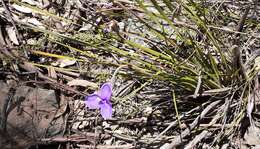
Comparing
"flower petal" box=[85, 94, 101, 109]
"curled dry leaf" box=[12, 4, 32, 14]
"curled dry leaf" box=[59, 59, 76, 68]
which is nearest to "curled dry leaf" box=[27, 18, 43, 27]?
"curled dry leaf" box=[12, 4, 32, 14]

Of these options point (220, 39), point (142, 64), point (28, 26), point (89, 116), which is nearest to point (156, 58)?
point (142, 64)

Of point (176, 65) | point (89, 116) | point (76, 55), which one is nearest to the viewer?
point (176, 65)

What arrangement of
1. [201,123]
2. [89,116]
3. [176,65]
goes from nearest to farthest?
[176,65]
[201,123]
[89,116]

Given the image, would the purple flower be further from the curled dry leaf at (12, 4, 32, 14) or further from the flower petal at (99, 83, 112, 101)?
the curled dry leaf at (12, 4, 32, 14)

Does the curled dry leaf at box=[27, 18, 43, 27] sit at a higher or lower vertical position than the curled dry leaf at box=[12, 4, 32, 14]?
lower

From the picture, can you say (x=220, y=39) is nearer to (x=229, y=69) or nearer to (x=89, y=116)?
(x=229, y=69)

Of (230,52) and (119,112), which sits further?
(119,112)

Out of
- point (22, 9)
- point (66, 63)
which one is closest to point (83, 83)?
point (66, 63)

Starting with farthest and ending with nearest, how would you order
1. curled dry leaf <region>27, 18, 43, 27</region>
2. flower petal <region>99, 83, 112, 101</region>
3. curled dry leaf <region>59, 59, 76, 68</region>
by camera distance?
curled dry leaf <region>27, 18, 43, 27</region>
curled dry leaf <region>59, 59, 76, 68</region>
flower petal <region>99, 83, 112, 101</region>

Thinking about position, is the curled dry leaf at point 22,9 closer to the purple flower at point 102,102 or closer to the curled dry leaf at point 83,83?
the curled dry leaf at point 83,83

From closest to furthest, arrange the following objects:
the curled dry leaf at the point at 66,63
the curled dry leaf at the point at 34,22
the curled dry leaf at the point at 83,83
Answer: the curled dry leaf at the point at 83,83 → the curled dry leaf at the point at 66,63 → the curled dry leaf at the point at 34,22

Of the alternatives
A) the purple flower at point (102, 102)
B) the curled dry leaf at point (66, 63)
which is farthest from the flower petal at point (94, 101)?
the curled dry leaf at point (66, 63)
